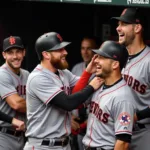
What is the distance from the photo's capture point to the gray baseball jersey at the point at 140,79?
19.2 feet

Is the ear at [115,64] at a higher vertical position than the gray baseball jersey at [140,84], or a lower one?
higher

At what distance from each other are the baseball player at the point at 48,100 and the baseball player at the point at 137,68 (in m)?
0.49

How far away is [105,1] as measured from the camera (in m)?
6.28

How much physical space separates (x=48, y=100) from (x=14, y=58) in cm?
121

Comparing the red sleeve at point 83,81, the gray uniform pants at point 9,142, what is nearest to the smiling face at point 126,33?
the red sleeve at point 83,81

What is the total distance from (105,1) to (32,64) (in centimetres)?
269

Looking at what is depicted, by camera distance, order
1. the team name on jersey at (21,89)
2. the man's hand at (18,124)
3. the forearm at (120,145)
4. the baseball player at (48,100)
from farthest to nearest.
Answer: the team name on jersey at (21,89) → the man's hand at (18,124) → the baseball player at (48,100) → the forearm at (120,145)

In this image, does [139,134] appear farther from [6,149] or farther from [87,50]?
[87,50]

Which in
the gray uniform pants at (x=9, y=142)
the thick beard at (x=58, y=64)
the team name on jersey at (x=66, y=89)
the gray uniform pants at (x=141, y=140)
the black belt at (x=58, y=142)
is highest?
the thick beard at (x=58, y=64)

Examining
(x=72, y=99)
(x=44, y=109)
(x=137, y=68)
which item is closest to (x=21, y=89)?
(x=44, y=109)

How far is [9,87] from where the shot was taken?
21.1 feet

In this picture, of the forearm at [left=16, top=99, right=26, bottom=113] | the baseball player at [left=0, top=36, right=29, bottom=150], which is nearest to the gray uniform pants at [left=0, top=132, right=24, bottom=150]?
the baseball player at [left=0, top=36, right=29, bottom=150]

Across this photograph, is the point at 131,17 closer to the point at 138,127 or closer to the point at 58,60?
the point at 58,60

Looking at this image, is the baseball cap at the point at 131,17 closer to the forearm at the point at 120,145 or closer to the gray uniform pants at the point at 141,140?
the gray uniform pants at the point at 141,140
